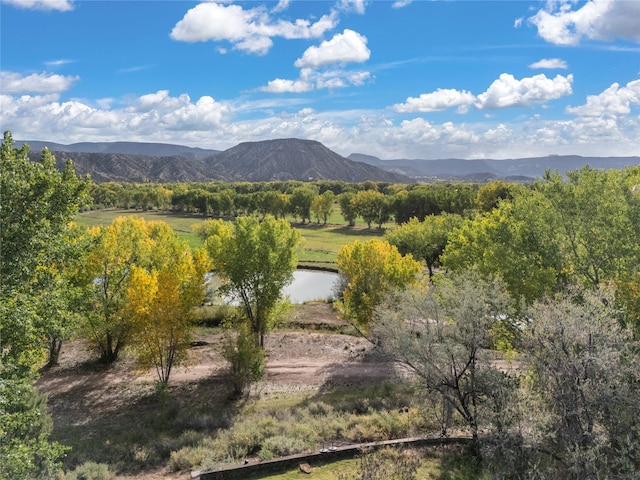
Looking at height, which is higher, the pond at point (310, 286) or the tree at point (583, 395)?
the tree at point (583, 395)

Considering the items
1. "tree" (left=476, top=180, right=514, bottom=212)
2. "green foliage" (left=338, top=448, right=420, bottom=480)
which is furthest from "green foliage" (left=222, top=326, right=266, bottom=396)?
"tree" (left=476, top=180, right=514, bottom=212)

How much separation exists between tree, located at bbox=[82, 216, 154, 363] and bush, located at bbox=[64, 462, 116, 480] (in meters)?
10.6

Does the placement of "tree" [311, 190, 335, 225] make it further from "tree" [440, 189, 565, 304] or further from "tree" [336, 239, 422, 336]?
"tree" [440, 189, 565, 304]

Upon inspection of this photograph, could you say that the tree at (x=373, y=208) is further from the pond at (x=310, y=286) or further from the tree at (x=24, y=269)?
the tree at (x=24, y=269)

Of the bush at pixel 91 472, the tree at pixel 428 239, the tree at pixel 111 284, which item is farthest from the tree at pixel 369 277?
the tree at pixel 428 239

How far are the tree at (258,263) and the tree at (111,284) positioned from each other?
5731 mm

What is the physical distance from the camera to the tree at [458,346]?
15.0m

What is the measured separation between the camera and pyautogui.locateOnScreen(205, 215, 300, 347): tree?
25.5m

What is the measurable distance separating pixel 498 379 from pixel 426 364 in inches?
98.9

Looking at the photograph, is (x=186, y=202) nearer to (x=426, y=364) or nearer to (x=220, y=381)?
(x=220, y=381)

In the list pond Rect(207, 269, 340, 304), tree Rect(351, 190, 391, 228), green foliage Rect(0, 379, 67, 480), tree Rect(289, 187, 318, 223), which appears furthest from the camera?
tree Rect(289, 187, 318, 223)

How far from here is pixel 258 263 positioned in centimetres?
2545

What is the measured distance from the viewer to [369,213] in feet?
328

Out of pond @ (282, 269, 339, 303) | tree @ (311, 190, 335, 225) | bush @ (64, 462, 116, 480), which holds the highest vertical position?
tree @ (311, 190, 335, 225)
